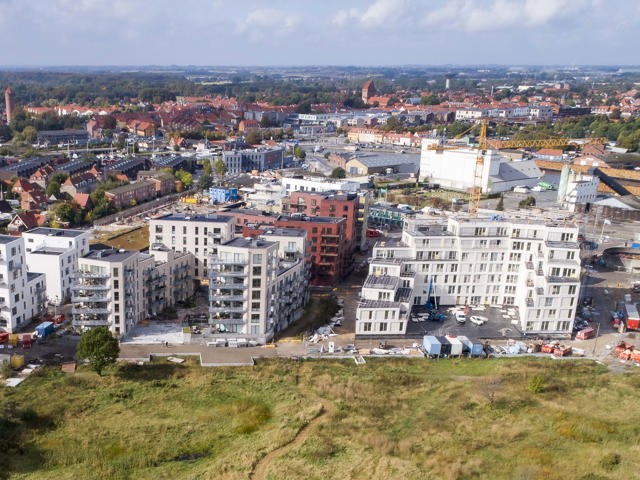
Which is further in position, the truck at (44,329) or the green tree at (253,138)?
the green tree at (253,138)

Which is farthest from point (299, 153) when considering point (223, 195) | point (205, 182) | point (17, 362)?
point (17, 362)

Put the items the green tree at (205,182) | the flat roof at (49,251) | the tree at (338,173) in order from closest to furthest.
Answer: the flat roof at (49,251), the green tree at (205,182), the tree at (338,173)

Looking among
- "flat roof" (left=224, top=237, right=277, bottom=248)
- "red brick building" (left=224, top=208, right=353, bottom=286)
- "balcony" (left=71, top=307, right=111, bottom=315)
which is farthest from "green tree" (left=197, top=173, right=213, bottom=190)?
"balcony" (left=71, top=307, right=111, bottom=315)

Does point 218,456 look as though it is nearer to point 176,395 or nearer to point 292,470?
point 292,470

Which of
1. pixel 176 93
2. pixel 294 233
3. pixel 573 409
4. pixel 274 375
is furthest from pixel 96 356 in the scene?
pixel 176 93

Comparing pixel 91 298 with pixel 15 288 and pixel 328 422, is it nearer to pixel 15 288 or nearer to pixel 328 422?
pixel 15 288

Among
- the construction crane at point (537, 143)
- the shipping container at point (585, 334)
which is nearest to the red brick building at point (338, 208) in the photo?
the shipping container at point (585, 334)

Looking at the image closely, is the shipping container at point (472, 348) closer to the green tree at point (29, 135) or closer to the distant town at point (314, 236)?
the distant town at point (314, 236)
